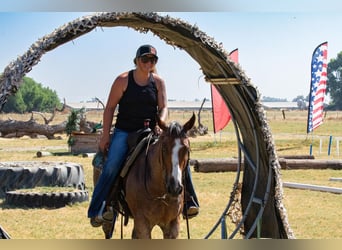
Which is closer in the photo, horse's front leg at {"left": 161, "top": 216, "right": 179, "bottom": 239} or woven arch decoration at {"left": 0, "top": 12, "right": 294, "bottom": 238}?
woven arch decoration at {"left": 0, "top": 12, "right": 294, "bottom": 238}

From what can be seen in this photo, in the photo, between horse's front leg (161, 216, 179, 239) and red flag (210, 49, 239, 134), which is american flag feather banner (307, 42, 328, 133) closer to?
red flag (210, 49, 239, 134)

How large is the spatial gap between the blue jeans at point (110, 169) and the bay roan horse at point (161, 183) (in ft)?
0.56

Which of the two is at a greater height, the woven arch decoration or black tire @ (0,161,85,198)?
the woven arch decoration

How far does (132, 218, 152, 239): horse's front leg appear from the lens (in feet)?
21.7

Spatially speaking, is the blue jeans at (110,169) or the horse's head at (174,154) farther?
the blue jeans at (110,169)

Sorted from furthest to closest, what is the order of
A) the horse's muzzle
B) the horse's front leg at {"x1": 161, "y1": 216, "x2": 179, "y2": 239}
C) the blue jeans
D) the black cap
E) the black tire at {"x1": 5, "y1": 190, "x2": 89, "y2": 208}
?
the black tire at {"x1": 5, "y1": 190, "x2": 89, "y2": 208} → the blue jeans → the black cap → the horse's front leg at {"x1": 161, "y1": 216, "x2": 179, "y2": 239} → the horse's muzzle

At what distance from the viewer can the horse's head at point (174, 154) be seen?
20.1 ft

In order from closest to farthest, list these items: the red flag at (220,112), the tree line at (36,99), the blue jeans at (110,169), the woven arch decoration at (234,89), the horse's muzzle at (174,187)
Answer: the horse's muzzle at (174,187)
the woven arch decoration at (234,89)
the blue jeans at (110,169)
the red flag at (220,112)
the tree line at (36,99)

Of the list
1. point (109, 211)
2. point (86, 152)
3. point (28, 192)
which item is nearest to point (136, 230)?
point (109, 211)

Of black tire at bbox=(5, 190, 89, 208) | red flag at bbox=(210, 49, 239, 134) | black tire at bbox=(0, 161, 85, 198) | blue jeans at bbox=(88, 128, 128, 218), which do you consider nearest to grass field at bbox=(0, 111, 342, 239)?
black tire at bbox=(5, 190, 89, 208)

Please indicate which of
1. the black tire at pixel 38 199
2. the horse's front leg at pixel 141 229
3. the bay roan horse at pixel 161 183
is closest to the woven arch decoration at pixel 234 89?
the bay roan horse at pixel 161 183

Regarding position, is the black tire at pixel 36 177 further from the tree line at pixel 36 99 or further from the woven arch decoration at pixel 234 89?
the tree line at pixel 36 99

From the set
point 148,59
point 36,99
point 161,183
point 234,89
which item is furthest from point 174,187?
point 36,99

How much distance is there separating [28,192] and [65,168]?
1.03 meters
